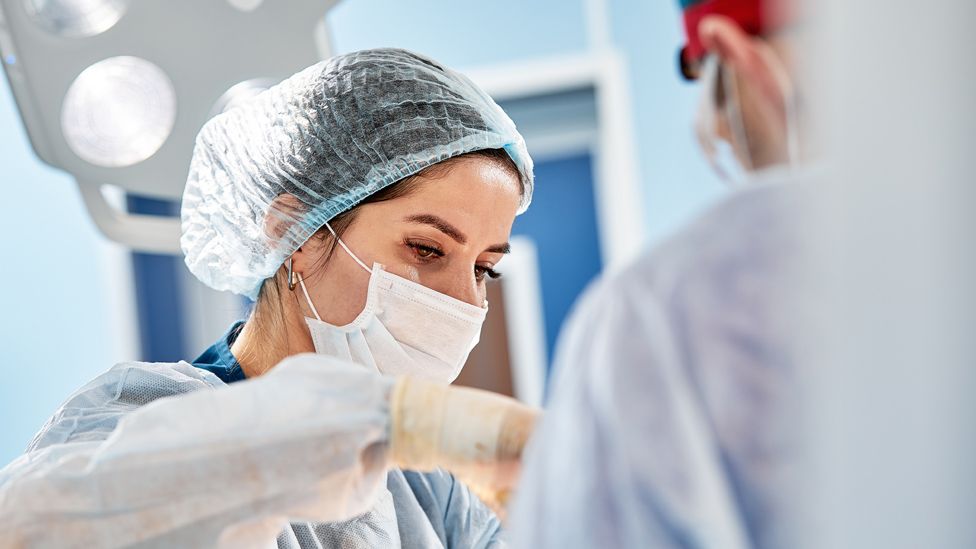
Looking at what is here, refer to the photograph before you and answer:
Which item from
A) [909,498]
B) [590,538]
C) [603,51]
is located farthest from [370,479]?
[603,51]

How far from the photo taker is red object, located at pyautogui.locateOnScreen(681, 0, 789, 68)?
65cm

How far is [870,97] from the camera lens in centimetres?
55

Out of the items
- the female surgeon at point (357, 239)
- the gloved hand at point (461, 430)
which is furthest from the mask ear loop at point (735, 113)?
the female surgeon at point (357, 239)

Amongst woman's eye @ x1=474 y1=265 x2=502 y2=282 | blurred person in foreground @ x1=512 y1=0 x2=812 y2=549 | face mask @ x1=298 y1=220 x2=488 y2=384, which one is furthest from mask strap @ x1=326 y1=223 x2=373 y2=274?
blurred person in foreground @ x1=512 y1=0 x2=812 y2=549

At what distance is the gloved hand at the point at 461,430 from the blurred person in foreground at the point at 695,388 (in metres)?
0.12

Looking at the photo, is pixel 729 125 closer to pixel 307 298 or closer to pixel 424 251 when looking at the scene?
pixel 424 251

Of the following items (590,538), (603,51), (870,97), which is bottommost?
(603,51)

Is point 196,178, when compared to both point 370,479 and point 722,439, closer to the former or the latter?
point 370,479

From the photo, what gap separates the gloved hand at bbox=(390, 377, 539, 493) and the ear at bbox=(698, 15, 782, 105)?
32 centimetres

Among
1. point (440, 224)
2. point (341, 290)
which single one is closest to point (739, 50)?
point (440, 224)

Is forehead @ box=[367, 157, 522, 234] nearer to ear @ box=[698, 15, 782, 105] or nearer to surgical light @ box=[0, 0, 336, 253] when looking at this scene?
surgical light @ box=[0, 0, 336, 253]

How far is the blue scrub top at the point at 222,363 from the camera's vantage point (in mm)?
1357

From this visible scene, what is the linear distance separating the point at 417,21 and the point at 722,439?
10.4 feet

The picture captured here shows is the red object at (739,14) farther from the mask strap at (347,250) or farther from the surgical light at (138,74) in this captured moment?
the surgical light at (138,74)
